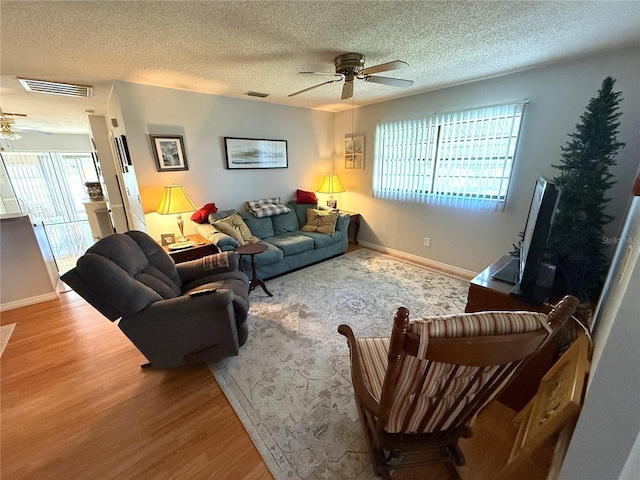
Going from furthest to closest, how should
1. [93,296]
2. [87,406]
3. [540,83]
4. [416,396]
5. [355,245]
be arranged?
[355,245]
[540,83]
[87,406]
[93,296]
[416,396]

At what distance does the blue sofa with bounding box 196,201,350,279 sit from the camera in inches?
122

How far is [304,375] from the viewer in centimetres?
181

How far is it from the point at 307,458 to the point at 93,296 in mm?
1532

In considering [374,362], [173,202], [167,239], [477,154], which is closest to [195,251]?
[167,239]

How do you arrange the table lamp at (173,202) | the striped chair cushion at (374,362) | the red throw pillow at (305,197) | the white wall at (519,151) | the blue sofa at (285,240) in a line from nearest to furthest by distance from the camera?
the striped chair cushion at (374,362) → the white wall at (519,151) → the table lamp at (173,202) → the blue sofa at (285,240) → the red throw pillow at (305,197)

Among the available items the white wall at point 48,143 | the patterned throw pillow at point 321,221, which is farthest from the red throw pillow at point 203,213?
the white wall at point 48,143

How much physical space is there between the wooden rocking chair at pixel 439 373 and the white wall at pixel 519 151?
2491 millimetres

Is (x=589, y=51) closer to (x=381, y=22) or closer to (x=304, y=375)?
(x=381, y=22)

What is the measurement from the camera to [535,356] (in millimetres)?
1413

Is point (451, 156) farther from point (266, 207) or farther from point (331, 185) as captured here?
point (266, 207)

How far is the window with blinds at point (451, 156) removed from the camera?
2816 millimetres

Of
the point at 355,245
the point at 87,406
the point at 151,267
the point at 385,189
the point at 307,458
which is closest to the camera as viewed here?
the point at 307,458

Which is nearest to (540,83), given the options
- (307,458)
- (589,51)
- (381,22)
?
(589,51)

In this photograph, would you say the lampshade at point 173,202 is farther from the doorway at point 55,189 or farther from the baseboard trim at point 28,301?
the doorway at point 55,189
